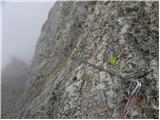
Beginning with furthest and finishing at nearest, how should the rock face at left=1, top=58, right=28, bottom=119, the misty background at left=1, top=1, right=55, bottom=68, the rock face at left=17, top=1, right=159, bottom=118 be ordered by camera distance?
the misty background at left=1, top=1, right=55, bottom=68 < the rock face at left=1, top=58, right=28, bottom=119 < the rock face at left=17, top=1, right=159, bottom=118

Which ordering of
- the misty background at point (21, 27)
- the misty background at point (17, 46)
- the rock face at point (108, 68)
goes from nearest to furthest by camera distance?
1. the rock face at point (108, 68)
2. the misty background at point (17, 46)
3. the misty background at point (21, 27)

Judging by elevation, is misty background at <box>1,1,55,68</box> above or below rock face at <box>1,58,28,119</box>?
above

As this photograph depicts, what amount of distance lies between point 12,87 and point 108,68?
59.1ft

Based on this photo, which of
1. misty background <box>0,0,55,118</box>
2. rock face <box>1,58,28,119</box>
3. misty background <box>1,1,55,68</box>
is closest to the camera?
rock face <box>1,58,28,119</box>

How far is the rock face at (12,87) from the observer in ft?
67.9

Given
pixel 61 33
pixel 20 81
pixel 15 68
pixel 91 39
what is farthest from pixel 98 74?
pixel 15 68

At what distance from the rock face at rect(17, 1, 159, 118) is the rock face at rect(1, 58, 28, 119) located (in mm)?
5737

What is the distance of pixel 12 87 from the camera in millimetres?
28047

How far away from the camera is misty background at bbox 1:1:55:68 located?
193 ft

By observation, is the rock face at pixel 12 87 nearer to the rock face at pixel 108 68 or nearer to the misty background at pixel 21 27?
the rock face at pixel 108 68

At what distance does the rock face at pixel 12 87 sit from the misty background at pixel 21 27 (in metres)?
14.5

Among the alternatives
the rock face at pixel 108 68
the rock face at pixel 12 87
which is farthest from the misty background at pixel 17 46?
the rock face at pixel 108 68

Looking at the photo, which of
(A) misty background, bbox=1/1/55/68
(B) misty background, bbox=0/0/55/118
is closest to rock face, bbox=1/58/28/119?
(B) misty background, bbox=0/0/55/118

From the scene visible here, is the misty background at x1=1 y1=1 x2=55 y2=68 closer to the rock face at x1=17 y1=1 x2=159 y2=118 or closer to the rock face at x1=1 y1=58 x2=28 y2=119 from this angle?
the rock face at x1=1 y1=58 x2=28 y2=119
